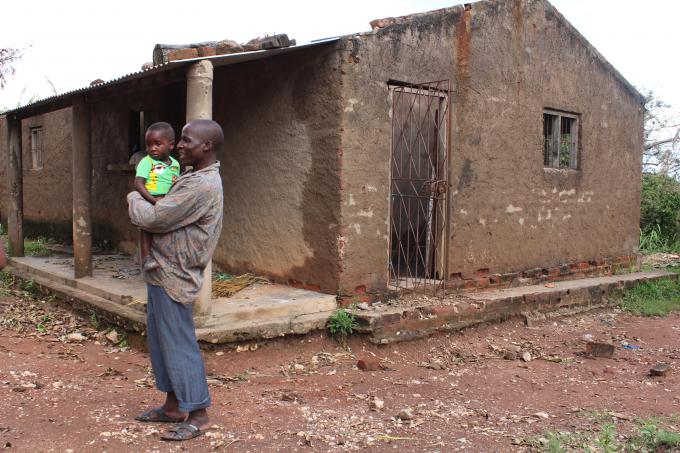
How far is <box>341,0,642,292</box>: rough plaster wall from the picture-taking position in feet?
19.9

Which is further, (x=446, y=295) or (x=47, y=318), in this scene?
(x=446, y=295)

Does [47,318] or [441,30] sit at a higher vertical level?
[441,30]

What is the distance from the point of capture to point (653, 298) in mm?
8992

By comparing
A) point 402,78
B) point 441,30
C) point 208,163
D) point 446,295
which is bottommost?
point 446,295

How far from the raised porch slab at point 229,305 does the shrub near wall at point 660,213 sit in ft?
35.1

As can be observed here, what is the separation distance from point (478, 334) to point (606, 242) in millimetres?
→ 3721

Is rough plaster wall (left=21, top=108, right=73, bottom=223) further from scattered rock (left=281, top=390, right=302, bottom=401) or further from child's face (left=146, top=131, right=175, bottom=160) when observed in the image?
scattered rock (left=281, top=390, right=302, bottom=401)

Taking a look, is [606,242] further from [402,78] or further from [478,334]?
[402,78]

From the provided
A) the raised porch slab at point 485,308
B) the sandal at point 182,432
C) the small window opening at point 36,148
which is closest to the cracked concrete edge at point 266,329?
the raised porch slab at point 485,308

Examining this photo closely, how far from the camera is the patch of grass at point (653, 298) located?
27.6 ft

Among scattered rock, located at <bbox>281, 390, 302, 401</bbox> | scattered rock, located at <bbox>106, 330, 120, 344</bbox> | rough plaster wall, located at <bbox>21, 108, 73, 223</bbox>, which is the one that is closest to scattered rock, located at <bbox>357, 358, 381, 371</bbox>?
scattered rock, located at <bbox>281, 390, 302, 401</bbox>

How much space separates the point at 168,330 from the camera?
3.49 m

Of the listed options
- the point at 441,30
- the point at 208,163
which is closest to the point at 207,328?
the point at 208,163

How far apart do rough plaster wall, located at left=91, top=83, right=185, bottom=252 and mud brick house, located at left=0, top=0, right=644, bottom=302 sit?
33mm
